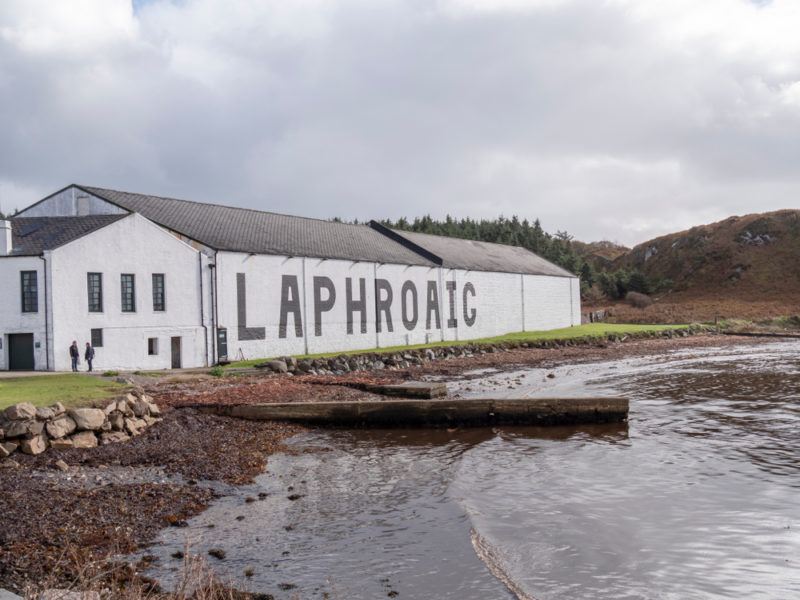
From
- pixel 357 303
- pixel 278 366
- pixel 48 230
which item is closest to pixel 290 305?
pixel 357 303

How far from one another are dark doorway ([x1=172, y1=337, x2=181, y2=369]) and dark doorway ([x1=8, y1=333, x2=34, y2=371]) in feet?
21.8

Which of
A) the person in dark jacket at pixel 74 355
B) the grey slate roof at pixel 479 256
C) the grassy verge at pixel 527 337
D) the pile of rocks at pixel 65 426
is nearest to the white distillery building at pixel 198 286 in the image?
the person in dark jacket at pixel 74 355

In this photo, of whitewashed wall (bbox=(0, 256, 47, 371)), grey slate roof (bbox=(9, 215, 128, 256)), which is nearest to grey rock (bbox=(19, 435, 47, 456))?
whitewashed wall (bbox=(0, 256, 47, 371))

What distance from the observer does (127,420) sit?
1867 centimetres

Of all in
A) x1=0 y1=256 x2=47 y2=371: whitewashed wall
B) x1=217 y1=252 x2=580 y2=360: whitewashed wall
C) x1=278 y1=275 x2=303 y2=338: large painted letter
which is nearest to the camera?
x1=0 y1=256 x2=47 y2=371: whitewashed wall

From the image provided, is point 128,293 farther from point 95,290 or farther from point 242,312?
point 242,312

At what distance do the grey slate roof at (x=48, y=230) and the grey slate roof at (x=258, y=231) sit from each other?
3.80 meters

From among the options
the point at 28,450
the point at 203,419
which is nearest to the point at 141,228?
the point at 203,419

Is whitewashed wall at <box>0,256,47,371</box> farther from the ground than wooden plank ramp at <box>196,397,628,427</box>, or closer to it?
farther from the ground

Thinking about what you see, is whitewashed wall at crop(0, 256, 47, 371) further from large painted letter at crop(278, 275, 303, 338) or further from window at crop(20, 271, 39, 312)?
large painted letter at crop(278, 275, 303, 338)

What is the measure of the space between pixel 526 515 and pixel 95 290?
27550mm

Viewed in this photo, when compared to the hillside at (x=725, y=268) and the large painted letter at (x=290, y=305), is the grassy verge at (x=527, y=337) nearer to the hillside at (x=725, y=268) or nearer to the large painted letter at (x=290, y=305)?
the large painted letter at (x=290, y=305)

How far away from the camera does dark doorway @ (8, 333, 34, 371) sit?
107 ft

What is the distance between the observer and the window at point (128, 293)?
35.2 meters
